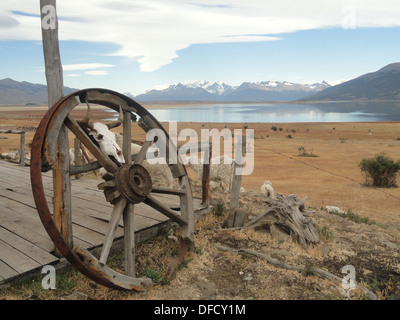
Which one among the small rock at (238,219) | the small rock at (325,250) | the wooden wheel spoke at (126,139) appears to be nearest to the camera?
the wooden wheel spoke at (126,139)

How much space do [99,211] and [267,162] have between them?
12532 mm

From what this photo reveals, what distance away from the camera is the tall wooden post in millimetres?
3309

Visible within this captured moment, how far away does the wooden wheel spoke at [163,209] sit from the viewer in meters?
3.88

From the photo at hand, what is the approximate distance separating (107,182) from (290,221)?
3000mm

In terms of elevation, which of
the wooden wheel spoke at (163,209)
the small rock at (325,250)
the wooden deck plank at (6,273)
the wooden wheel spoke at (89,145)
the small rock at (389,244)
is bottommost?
the small rock at (389,244)

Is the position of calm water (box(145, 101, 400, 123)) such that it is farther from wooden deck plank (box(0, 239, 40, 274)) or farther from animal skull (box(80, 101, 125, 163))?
wooden deck plank (box(0, 239, 40, 274))

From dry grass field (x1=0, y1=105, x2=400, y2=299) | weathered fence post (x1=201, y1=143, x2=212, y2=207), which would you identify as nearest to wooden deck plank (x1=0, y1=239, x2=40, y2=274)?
dry grass field (x1=0, y1=105, x2=400, y2=299)

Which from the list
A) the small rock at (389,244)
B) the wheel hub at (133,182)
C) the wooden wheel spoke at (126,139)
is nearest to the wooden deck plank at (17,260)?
the wheel hub at (133,182)

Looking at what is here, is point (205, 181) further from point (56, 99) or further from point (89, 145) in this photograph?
point (56, 99)

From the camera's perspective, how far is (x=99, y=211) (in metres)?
5.08

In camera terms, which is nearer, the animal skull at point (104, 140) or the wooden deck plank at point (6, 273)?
the wooden deck plank at point (6, 273)

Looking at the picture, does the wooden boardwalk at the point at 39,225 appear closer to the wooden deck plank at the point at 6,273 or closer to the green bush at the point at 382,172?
the wooden deck plank at the point at 6,273

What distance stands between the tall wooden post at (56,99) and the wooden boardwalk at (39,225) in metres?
0.49
